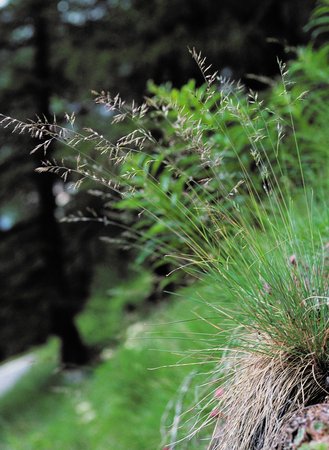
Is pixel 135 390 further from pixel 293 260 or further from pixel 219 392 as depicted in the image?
pixel 293 260

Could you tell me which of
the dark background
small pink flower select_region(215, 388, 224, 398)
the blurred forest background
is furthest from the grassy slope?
the dark background

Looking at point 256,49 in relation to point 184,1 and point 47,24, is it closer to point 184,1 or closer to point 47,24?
point 184,1

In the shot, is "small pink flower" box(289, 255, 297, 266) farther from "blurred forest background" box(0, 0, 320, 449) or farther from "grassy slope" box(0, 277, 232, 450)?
"blurred forest background" box(0, 0, 320, 449)

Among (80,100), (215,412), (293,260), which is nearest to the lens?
(215,412)

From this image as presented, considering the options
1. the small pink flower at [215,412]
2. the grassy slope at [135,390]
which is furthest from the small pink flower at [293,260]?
the small pink flower at [215,412]

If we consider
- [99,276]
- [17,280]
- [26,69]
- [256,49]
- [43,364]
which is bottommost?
[43,364]

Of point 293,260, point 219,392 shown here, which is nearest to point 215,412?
point 219,392

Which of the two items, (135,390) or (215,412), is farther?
(135,390)

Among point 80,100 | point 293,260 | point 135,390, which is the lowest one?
point 135,390

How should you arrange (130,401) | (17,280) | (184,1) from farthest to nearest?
1. (17,280)
2. (184,1)
3. (130,401)

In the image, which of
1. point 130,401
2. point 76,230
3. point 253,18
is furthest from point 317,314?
point 76,230
